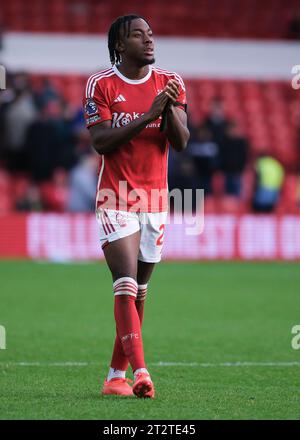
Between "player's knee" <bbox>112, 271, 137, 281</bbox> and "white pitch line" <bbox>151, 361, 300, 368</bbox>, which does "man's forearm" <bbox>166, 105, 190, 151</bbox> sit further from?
"white pitch line" <bbox>151, 361, 300, 368</bbox>

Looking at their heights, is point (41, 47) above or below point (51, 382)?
above

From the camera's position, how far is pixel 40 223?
17.6m

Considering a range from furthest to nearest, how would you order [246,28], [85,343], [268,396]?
[246,28], [85,343], [268,396]

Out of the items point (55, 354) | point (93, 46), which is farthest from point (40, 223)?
point (55, 354)

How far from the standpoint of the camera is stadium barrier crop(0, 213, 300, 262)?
17.7 metres

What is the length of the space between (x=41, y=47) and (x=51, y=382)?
17515 millimetres

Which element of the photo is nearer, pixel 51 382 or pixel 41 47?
pixel 51 382

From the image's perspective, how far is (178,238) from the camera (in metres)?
18.2

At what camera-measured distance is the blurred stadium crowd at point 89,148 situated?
18.3 metres

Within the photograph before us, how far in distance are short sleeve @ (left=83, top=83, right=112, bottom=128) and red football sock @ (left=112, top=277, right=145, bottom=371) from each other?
961mm

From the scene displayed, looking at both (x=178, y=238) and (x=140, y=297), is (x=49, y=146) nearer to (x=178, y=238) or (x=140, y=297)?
(x=178, y=238)

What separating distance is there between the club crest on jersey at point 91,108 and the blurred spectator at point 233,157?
A: 495 inches

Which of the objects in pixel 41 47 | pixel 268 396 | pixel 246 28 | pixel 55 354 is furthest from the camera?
pixel 246 28

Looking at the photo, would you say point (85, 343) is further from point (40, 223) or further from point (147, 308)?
point (40, 223)
